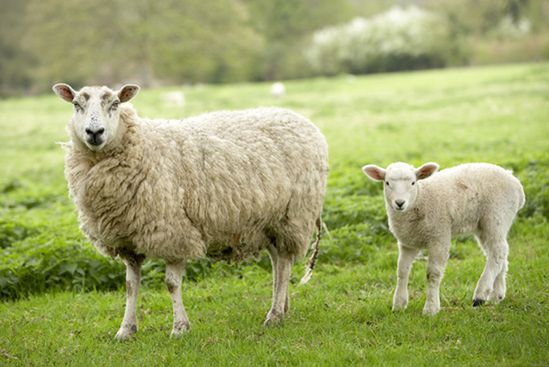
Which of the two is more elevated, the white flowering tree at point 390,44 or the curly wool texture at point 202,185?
the curly wool texture at point 202,185

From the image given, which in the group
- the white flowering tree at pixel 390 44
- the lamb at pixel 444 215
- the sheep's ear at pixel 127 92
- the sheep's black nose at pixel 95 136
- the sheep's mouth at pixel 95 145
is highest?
the sheep's ear at pixel 127 92

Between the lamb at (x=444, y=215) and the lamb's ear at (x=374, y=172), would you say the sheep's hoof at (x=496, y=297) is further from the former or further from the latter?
the lamb's ear at (x=374, y=172)

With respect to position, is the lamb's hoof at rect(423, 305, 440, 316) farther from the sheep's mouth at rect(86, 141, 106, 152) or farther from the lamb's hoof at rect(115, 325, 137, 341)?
the sheep's mouth at rect(86, 141, 106, 152)

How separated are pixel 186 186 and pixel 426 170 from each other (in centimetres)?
213

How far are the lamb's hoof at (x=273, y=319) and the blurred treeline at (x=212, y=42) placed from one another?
33558mm

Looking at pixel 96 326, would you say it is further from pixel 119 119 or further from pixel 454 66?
pixel 454 66

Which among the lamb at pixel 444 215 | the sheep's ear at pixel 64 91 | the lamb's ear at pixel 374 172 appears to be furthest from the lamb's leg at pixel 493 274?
the sheep's ear at pixel 64 91

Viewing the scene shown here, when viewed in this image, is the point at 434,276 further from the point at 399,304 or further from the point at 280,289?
the point at 280,289

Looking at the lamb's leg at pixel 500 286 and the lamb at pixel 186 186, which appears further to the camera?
the lamb's leg at pixel 500 286

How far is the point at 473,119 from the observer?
20234mm

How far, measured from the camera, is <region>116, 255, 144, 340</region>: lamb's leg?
6.31 meters

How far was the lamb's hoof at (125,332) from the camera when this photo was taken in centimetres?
625

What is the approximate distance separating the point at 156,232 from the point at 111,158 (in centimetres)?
76

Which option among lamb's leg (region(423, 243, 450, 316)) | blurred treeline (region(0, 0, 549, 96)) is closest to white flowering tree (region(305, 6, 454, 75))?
blurred treeline (region(0, 0, 549, 96))
